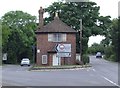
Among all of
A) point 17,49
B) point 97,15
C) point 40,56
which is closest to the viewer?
point 40,56

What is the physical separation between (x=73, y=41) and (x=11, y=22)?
1832 inches

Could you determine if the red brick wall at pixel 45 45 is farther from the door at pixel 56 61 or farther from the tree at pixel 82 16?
the tree at pixel 82 16

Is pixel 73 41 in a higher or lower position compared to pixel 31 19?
lower

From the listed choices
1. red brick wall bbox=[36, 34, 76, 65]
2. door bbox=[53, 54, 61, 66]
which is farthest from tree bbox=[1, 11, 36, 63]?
door bbox=[53, 54, 61, 66]

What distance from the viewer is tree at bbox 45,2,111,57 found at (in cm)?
8106

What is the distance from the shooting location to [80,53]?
7212cm

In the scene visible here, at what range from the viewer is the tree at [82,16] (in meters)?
81.1

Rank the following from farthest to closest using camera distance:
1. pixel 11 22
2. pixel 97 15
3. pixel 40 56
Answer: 1. pixel 11 22
2. pixel 97 15
3. pixel 40 56

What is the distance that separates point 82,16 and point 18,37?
72.0ft

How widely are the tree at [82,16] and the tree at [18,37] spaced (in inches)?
549

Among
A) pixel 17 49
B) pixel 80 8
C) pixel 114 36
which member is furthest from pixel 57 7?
pixel 17 49

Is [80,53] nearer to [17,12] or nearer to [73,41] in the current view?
[73,41]

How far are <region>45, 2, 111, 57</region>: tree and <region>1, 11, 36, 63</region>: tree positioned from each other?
1395 cm

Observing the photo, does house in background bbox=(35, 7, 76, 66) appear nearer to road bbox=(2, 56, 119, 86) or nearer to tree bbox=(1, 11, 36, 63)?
tree bbox=(1, 11, 36, 63)
